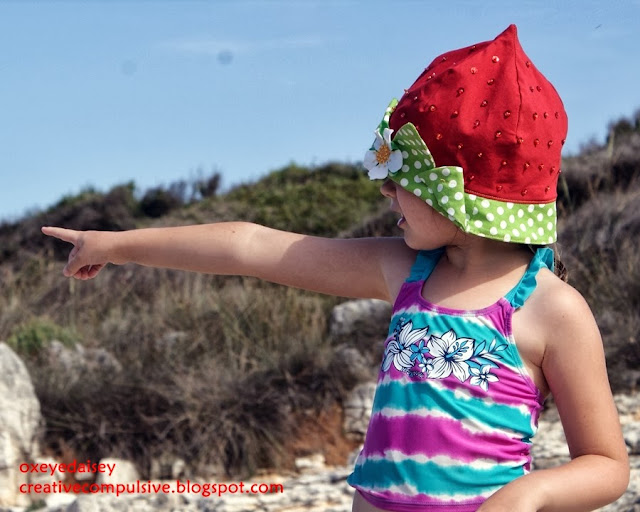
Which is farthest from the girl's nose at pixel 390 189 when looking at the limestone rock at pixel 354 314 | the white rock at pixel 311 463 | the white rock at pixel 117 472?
the limestone rock at pixel 354 314

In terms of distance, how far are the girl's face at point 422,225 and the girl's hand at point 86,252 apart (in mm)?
775

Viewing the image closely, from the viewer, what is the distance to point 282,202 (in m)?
16.4

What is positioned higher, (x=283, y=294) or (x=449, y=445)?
(x=283, y=294)

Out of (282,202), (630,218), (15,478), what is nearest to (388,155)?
(15,478)

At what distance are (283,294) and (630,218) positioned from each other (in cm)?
294

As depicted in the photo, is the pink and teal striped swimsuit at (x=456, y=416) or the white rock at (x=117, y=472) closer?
the pink and teal striped swimsuit at (x=456, y=416)

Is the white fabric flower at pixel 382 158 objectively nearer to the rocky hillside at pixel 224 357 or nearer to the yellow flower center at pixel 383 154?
the yellow flower center at pixel 383 154

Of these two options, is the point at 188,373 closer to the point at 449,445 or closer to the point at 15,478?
the point at 15,478

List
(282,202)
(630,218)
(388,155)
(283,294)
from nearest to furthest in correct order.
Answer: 1. (388,155)
2. (630,218)
3. (283,294)
4. (282,202)

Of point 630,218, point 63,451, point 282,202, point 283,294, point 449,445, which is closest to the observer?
point 449,445

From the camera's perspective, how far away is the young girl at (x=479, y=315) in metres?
1.85

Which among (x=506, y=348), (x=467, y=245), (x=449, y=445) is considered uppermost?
(x=467, y=245)

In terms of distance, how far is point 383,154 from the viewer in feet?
6.71

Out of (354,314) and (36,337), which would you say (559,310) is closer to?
(354,314)
